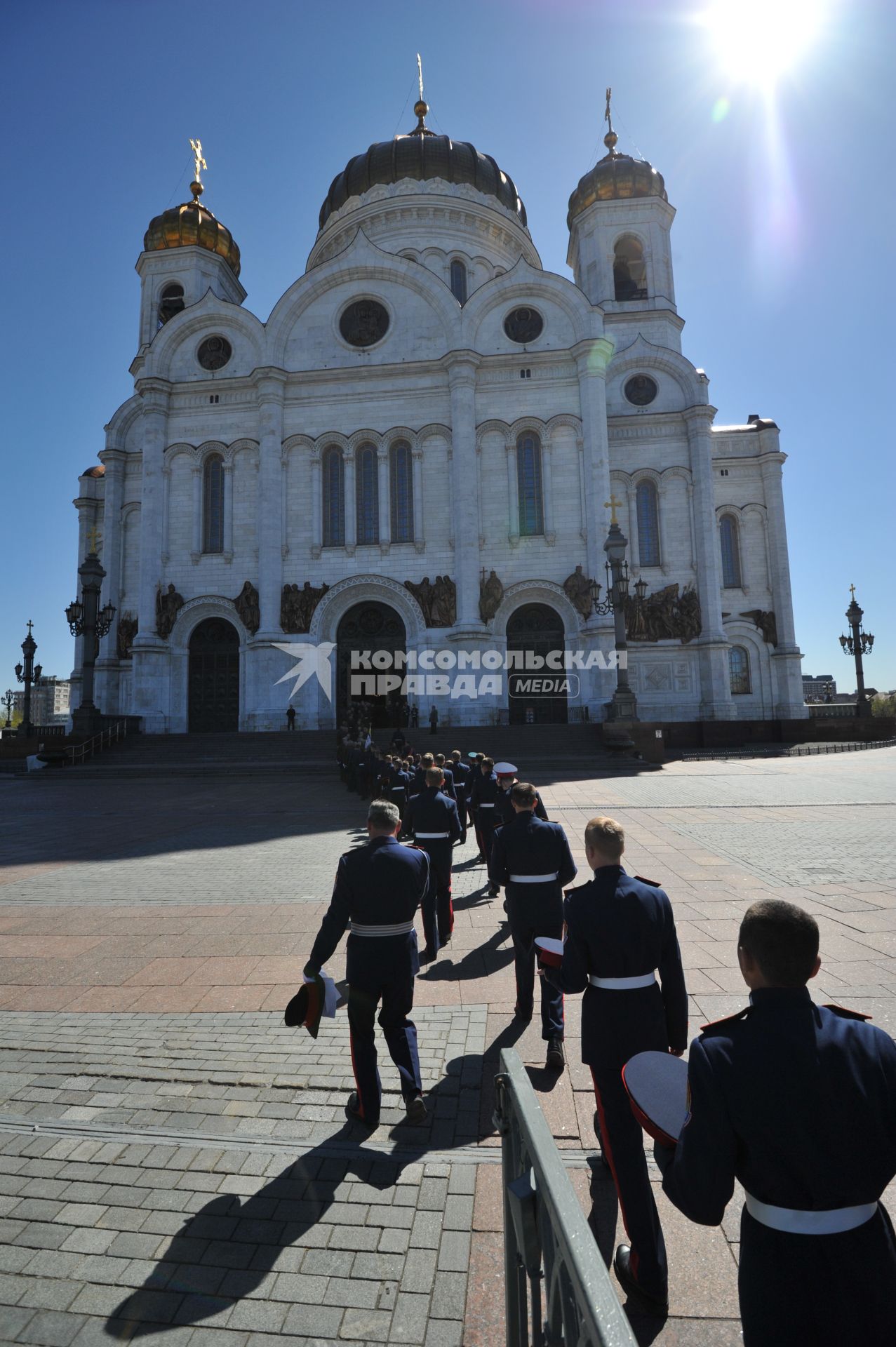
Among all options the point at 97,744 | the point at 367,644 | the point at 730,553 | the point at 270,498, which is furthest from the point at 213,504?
the point at 730,553

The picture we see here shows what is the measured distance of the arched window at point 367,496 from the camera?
3036cm

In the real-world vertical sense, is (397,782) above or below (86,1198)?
A: above

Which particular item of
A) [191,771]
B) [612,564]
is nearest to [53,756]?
[191,771]

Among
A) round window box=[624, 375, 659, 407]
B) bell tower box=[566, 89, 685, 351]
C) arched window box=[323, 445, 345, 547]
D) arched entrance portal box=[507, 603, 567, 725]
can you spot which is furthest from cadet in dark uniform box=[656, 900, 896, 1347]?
bell tower box=[566, 89, 685, 351]

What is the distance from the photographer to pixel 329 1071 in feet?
12.8

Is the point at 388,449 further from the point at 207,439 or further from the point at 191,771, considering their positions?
the point at 191,771

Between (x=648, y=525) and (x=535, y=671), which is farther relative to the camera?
(x=648, y=525)

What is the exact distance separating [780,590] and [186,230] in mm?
35149

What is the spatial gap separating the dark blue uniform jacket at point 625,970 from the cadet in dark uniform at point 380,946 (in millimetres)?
1020

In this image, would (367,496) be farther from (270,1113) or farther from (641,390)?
(270,1113)

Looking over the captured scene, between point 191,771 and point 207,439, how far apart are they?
1712 centimetres

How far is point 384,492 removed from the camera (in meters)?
30.3

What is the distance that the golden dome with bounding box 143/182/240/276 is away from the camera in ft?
118

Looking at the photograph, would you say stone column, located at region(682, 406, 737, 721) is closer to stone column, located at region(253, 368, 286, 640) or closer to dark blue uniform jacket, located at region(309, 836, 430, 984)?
stone column, located at region(253, 368, 286, 640)
